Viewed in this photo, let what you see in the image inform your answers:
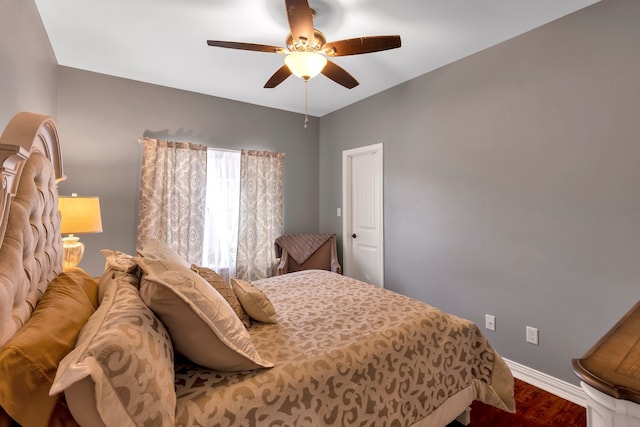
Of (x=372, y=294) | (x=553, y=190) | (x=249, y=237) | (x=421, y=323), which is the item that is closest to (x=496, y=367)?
(x=421, y=323)

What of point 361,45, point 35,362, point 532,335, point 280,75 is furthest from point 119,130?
point 532,335

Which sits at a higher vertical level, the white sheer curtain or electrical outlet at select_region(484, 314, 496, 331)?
the white sheer curtain

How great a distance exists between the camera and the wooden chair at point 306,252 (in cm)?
381

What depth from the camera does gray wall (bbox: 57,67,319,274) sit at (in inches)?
116

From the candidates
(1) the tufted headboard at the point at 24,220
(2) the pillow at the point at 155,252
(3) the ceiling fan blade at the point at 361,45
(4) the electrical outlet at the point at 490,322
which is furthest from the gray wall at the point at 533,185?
(1) the tufted headboard at the point at 24,220

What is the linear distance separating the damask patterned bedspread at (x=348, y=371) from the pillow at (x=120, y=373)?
0.49 feet

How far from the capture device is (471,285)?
2.70 m

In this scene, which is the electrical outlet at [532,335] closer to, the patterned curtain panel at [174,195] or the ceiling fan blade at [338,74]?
the ceiling fan blade at [338,74]

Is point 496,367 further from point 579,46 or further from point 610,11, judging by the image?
point 610,11

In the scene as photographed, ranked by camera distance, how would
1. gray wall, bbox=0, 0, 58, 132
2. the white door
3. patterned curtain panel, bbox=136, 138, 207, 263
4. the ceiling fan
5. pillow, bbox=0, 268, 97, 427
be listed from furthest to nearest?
the white door, patterned curtain panel, bbox=136, 138, 207, 263, the ceiling fan, gray wall, bbox=0, 0, 58, 132, pillow, bbox=0, 268, 97, 427

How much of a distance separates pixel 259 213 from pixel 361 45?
251cm

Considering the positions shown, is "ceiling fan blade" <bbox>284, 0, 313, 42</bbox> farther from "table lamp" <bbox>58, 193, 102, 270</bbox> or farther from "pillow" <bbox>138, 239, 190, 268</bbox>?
"table lamp" <bbox>58, 193, 102, 270</bbox>

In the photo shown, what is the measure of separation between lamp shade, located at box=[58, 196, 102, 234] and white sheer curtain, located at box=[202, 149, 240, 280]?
1.42m

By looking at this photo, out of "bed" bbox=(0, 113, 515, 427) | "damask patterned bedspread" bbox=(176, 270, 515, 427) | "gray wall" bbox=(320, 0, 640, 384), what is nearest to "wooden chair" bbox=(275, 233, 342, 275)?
"gray wall" bbox=(320, 0, 640, 384)
